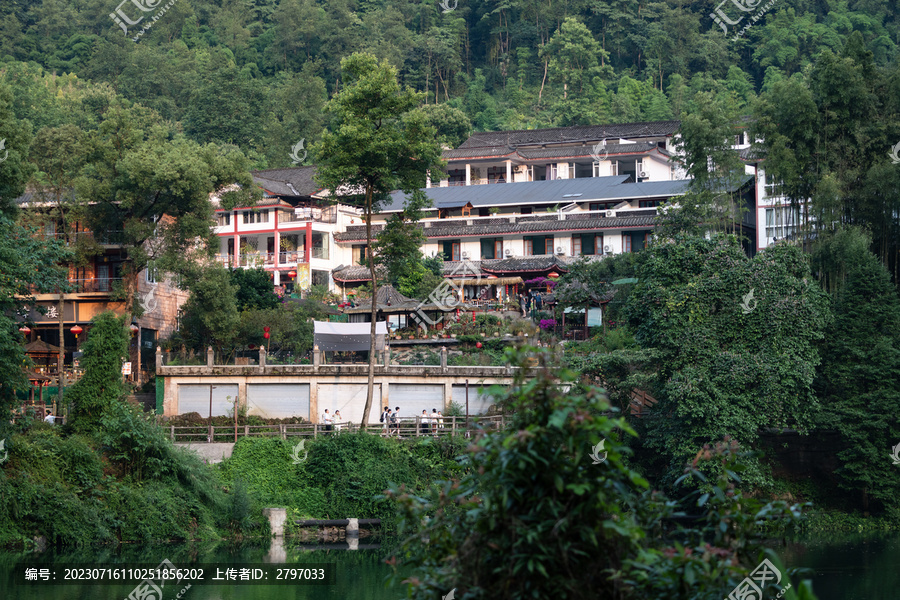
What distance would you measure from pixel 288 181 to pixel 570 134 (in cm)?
1773

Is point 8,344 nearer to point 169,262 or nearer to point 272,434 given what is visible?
point 272,434

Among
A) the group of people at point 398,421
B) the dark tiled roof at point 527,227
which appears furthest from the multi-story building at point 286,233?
the group of people at point 398,421

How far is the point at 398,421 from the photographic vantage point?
98.3ft

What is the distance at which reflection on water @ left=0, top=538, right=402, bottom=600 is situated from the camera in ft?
56.5

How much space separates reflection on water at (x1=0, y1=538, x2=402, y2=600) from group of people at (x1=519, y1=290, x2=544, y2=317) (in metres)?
16.0

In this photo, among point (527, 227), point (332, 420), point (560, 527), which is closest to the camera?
point (560, 527)

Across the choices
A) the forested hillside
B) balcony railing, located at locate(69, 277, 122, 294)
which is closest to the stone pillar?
balcony railing, located at locate(69, 277, 122, 294)

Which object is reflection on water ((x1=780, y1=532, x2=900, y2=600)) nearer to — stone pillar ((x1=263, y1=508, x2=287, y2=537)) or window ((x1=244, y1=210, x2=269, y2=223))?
stone pillar ((x1=263, y1=508, x2=287, y2=537))

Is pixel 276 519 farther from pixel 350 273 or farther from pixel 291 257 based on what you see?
pixel 291 257

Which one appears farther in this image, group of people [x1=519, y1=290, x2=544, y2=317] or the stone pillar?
group of people [x1=519, y1=290, x2=544, y2=317]

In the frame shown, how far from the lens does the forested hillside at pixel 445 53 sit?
219 ft

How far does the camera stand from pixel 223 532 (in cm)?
2448

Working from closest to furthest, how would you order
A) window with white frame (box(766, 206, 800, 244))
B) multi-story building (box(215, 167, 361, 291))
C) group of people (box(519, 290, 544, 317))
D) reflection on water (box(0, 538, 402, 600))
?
1. reflection on water (box(0, 538, 402, 600))
2. window with white frame (box(766, 206, 800, 244))
3. group of people (box(519, 290, 544, 317))
4. multi-story building (box(215, 167, 361, 291))

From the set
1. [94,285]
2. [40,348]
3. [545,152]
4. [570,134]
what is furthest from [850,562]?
[570,134]
